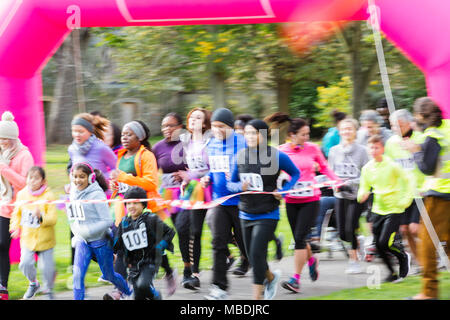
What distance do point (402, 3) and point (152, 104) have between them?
13.1 m

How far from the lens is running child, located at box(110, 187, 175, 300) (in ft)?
17.5

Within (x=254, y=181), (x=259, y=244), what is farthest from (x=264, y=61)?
(x=259, y=244)

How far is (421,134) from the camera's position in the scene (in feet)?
17.9

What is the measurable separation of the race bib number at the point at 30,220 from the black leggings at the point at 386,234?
322 cm

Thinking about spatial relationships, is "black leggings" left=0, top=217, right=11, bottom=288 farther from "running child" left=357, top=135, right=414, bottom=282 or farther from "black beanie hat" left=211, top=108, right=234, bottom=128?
"running child" left=357, top=135, right=414, bottom=282

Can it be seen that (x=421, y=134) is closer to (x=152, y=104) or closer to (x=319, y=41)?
(x=319, y=41)

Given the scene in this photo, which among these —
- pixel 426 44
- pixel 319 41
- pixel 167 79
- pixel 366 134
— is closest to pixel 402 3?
pixel 426 44

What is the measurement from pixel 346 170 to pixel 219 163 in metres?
1.64

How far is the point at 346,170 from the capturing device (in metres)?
6.84

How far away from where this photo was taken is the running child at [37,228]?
227 inches

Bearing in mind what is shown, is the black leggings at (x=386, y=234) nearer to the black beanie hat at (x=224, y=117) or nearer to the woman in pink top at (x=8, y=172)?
the black beanie hat at (x=224, y=117)

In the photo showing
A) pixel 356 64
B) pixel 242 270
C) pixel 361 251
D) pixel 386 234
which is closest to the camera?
pixel 386 234

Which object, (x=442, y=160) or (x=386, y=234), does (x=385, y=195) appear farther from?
(x=442, y=160)

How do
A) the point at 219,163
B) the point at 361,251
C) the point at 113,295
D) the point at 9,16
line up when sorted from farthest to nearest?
the point at 361,251 < the point at 9,16 < the point at 219,163 < the point at 113,295
